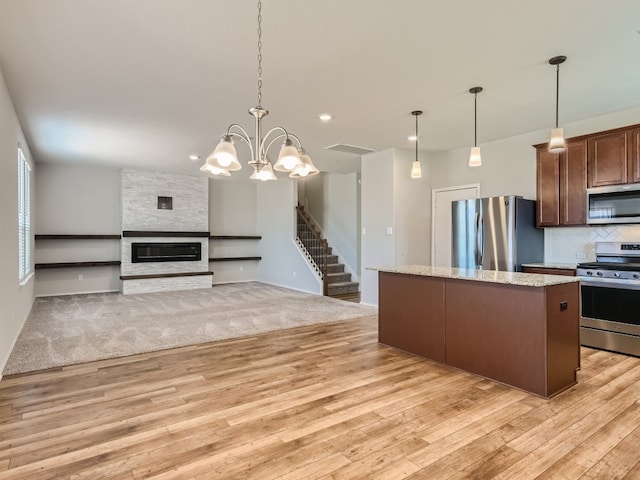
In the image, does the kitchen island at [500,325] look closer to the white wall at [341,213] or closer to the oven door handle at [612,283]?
the oven door handle at [612,283]

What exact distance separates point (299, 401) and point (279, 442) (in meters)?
0.58

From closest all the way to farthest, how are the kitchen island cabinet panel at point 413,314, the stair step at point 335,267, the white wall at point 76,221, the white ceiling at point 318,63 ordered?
the white ceiling at point 318,63 → the kitchen island cabinet panel at point 413,314 → the white wall at point 76,221 → the stair step at point 335,267

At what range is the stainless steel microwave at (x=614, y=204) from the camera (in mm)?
4184

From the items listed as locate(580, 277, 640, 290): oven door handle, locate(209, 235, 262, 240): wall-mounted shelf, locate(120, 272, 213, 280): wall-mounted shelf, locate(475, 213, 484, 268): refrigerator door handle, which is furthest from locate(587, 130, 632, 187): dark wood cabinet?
locate(120, 272, 213, 280): wall-mounted shelf

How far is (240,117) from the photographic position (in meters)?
4.72

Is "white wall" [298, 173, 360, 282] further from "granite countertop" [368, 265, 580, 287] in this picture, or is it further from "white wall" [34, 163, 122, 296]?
"granite countertop" [368, 265, 580, 287]

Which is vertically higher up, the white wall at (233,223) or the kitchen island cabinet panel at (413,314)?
the white wall at (233,223)

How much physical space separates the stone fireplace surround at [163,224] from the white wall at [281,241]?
1546 millimetres

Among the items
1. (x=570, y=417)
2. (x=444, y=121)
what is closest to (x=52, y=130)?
(x=444, y=121)

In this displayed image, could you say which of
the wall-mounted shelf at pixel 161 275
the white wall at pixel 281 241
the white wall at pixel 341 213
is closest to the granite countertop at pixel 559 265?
the white wall at pixel 281 241

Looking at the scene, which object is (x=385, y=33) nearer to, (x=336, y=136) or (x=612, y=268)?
(x=336, y=136)

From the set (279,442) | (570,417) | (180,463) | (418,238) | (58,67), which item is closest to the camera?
(180,463)

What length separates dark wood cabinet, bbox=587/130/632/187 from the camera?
Answer: 4238 millimetres

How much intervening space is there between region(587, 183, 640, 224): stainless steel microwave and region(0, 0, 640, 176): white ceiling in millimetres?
976
